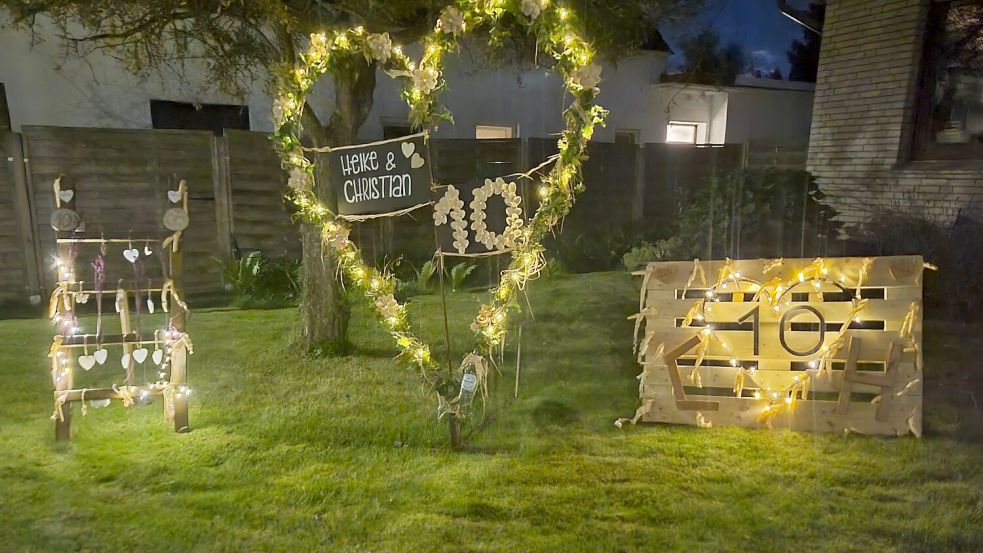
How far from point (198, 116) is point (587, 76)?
6.86 meters

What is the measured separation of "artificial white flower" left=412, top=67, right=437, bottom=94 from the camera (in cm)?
353

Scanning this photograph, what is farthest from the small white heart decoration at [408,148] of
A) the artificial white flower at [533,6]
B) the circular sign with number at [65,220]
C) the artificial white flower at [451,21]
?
the circular sign with number at [65,220]

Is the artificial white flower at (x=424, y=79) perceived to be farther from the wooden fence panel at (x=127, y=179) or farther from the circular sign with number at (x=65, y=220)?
the wooden fence panel at (x=127, y=179)

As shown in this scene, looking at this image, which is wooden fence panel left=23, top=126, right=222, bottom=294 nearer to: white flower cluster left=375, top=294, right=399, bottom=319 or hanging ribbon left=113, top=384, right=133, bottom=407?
Answer: hanging ribbon left=113, top=384, right=133, bottom=407

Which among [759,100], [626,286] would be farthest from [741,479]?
[759,100]

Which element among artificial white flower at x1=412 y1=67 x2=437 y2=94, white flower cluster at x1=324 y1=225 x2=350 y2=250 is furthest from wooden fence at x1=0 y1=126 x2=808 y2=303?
artificial white flower at x1=412 y1=67 x2=437 y2=94

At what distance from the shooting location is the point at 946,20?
6.68m

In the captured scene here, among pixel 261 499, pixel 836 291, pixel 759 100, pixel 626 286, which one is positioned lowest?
pixel 261 499

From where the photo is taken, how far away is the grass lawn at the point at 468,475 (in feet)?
9.84

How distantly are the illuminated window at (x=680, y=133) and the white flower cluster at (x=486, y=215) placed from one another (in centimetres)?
821

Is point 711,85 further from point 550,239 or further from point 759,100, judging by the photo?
point 550,239

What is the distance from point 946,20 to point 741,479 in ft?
19.1

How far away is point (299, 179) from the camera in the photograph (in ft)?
13.4

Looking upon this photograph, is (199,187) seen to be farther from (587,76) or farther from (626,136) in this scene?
(626,136)
